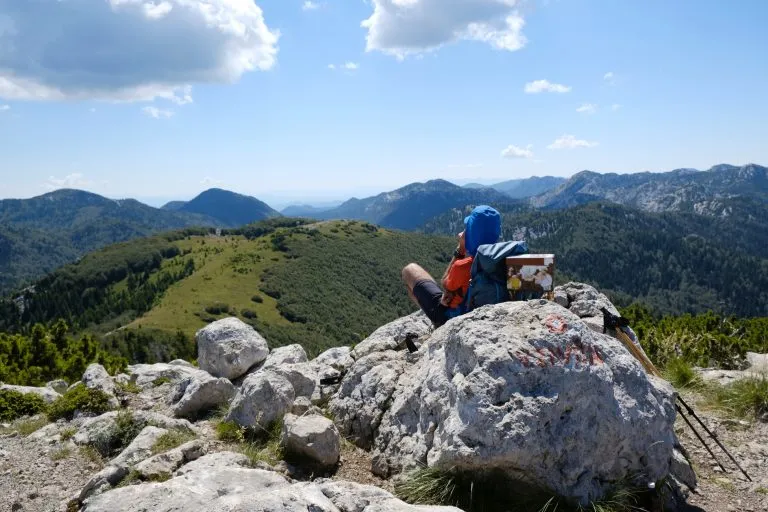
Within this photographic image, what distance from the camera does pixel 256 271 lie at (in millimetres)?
173250

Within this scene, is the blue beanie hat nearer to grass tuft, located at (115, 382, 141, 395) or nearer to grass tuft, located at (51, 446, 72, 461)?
grass tuft, located at (51, 446, 72, 461)

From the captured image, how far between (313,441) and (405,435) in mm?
1238

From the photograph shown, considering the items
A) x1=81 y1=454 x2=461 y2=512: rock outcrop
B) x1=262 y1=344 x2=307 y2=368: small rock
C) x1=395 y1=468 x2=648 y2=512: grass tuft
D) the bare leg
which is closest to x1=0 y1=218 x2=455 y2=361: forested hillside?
x1=262 y1=344 x2=307 y2=368: small rock

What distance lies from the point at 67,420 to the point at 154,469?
4.51 m

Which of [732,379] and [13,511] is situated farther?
[732,379]

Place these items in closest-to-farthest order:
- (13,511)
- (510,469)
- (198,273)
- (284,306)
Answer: (510,469)
(13,511)
(284,306)
(198,273)

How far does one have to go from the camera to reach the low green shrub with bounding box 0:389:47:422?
9.38 metres

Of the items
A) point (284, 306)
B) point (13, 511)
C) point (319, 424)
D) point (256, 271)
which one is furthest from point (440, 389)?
point (256, 271)

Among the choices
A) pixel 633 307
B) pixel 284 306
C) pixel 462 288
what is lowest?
pixel 284 306

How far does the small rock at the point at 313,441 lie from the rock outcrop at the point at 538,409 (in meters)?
0.63

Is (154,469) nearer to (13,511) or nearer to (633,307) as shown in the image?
(13,511)

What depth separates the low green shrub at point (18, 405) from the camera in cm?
938

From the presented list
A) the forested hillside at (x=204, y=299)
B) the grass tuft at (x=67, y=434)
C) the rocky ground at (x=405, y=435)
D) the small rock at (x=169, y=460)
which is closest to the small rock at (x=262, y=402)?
the rocky ground at (x=405, y=435)

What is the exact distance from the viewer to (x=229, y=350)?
11258mm
